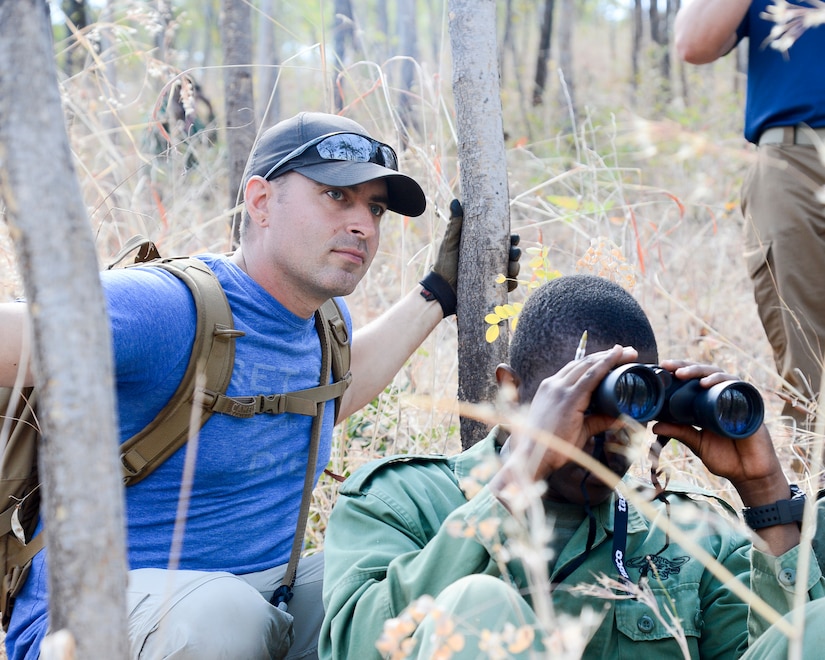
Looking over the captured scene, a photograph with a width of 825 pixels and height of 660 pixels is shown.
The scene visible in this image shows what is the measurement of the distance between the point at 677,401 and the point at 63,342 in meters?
1.21

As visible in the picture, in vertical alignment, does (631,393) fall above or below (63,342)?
below

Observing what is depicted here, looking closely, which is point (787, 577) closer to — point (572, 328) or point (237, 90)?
point (572, 328)

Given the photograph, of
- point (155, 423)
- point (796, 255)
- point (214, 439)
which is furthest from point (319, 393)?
point (796, 255)

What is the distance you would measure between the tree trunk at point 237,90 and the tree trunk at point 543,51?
6080 mm

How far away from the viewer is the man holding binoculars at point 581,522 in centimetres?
168

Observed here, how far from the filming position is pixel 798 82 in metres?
3.29

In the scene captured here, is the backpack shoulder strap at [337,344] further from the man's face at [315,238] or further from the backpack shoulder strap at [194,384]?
the backpack shoulder strap at [194,384]

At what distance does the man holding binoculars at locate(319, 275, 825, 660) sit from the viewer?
1683 millimetres

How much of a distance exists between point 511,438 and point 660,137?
0.92m

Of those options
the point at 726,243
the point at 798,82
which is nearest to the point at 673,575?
the point at 798,82

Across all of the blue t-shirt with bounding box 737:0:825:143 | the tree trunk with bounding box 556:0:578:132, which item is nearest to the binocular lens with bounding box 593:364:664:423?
the blue t-shirt with bounding box 737:0:825:143

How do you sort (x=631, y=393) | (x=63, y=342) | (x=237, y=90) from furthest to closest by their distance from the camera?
(x=237, y=90) → (x=631, y=393) → (x=63, y=342)

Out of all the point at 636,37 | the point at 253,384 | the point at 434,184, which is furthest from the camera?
the point at 636,37

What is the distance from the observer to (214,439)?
2318 millimetres
